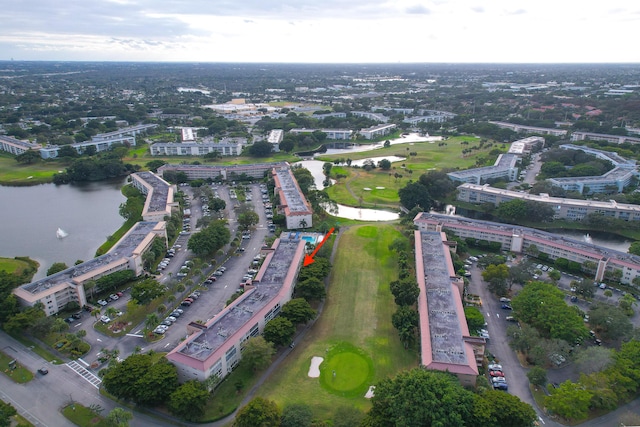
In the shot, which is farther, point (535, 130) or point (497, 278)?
point (535, 130)

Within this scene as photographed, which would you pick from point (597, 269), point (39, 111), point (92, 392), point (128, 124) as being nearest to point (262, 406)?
point (92, 392)

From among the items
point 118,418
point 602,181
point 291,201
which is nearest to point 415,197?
point 291,201

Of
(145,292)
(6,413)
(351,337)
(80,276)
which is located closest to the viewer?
(6,413)

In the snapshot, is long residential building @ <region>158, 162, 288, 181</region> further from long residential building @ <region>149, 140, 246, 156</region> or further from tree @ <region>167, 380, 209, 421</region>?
tree @ <region>167, 380, 209, 421</region>

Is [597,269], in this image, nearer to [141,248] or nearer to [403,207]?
[403,207]

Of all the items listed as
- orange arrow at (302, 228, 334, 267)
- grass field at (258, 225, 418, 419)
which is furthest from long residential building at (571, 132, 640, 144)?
orange arrow at (302, 228, 334, 267)

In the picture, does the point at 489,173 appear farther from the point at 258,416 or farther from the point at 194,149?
the point at 258,416
